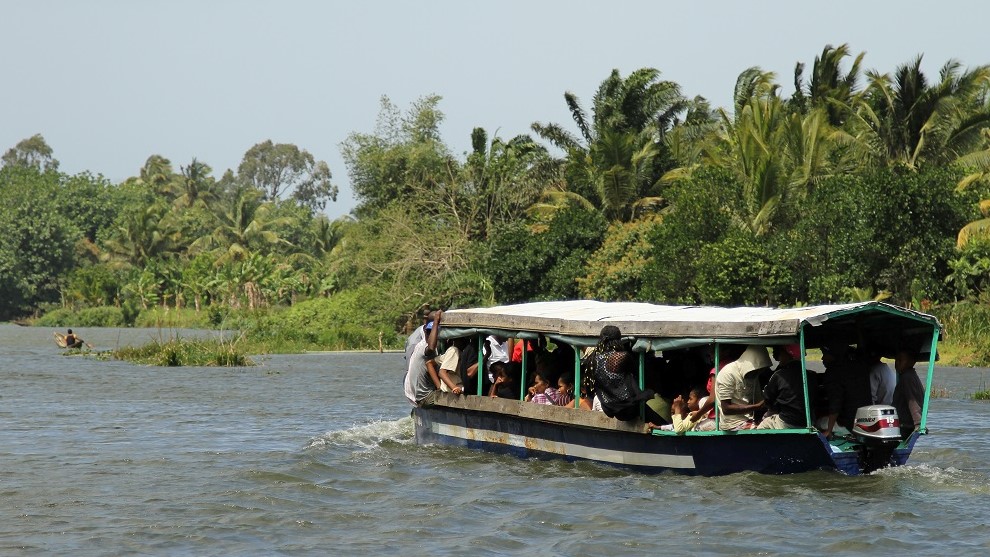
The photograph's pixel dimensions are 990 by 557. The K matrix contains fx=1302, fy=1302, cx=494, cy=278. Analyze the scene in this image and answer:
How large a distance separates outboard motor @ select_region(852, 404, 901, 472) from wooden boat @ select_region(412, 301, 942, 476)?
0.06 feet

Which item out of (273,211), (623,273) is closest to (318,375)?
(623,273)

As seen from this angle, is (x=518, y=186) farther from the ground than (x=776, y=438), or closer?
farther from the ground

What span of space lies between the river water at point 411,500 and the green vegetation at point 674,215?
12.5 meters

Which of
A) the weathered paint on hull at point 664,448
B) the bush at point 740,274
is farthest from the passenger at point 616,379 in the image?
the bush at point 740,274

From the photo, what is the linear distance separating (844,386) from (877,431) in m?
0.53

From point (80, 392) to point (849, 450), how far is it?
1617 cm

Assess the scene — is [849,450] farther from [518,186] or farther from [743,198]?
[518,186]

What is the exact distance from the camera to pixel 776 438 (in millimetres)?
10867

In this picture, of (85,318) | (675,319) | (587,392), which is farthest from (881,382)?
(85,318)

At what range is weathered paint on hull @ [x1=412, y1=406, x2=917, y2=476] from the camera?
35.9 ft

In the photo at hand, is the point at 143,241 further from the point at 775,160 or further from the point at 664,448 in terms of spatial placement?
the point at 664,448

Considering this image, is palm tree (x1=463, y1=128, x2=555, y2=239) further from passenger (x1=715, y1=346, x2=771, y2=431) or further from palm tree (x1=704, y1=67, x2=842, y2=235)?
passenger (x1=715, y1=346, x2=771, y2=431)

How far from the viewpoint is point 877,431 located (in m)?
10.9

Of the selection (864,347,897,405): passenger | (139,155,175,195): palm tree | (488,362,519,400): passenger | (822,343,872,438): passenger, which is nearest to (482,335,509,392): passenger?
(488,362,519,400): passenger
